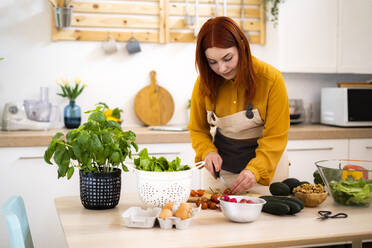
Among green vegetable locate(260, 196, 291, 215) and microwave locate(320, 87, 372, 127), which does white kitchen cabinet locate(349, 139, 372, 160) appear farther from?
green vegetable locate(260, 196, 291, 215)

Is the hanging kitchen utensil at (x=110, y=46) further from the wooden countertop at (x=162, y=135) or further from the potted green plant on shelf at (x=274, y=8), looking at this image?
the potted green plant on shelf at (x=274, y=8)

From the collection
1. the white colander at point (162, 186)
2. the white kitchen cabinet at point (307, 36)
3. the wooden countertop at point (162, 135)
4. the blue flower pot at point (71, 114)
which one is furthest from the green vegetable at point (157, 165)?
the white kitchen cabinet at point (307, 36)

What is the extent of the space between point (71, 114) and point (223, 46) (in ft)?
5.72

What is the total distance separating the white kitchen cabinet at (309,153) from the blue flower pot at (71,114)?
1627 millimetres

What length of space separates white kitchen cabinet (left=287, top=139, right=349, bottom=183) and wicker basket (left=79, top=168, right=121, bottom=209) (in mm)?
2044

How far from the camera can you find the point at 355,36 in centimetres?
369

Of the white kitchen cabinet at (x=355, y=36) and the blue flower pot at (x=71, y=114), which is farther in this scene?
the white kitchen cabinet at (x=355, y=36)

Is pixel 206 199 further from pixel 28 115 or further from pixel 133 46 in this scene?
pixel 133 46

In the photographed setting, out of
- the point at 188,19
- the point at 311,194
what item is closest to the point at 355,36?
the point at 188,19

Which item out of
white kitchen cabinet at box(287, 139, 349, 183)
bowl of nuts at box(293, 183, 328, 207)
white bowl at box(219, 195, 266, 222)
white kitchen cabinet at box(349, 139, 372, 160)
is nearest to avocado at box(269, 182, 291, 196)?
bowl of nuts at box(293, 183, 328, 207)

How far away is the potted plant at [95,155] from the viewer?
4.68 ft

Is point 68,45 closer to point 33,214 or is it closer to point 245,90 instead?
point 33,214

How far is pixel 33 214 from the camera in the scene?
285cm

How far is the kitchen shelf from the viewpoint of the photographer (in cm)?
338
